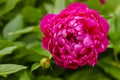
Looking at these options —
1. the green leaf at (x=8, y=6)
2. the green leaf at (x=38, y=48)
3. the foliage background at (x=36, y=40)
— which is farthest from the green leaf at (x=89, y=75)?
the green leaf at (x=8, y=6)

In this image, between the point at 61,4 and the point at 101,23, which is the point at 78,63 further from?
the point at 61,4

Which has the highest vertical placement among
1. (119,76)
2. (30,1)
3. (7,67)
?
(30,1)

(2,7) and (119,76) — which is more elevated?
(2,7)

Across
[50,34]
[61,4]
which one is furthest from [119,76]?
[50,34]

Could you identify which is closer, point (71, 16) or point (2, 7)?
point (71, 16)

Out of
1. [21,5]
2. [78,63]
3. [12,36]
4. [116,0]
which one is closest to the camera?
[78,63]
